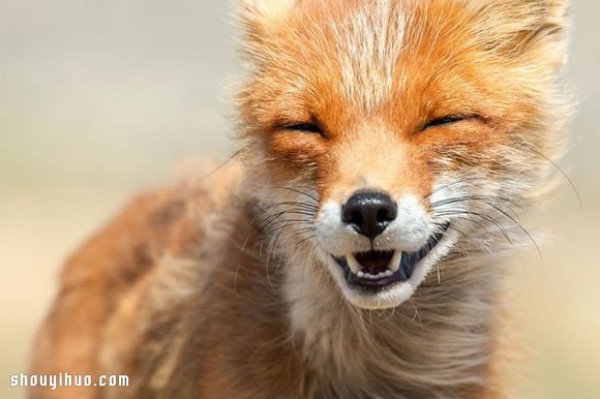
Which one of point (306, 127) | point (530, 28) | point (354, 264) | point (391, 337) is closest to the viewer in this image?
point (354, 264)

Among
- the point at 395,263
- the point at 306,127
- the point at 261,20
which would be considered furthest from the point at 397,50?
the point at 395,263

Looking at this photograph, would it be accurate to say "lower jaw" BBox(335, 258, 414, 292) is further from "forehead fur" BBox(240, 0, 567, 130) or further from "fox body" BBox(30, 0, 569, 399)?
"forehead fur" BBox(240, 0, 567, 130)

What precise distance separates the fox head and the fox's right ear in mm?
15

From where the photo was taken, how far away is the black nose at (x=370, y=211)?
5.66 m

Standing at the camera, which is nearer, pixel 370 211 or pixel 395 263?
pixel 370 211

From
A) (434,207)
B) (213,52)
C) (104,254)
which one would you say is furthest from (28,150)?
(434,207)

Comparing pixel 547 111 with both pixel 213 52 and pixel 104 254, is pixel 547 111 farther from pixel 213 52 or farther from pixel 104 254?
pixel 213 52

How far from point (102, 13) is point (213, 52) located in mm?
3803

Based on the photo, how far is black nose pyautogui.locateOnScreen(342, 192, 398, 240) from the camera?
5.66 m

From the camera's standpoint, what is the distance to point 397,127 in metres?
6.02

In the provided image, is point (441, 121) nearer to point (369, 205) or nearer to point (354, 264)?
point (369, 205)

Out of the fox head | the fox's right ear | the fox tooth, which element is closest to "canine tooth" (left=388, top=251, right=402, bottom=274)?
the fox head

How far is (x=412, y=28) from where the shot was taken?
637cm

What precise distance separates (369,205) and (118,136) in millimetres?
19824
